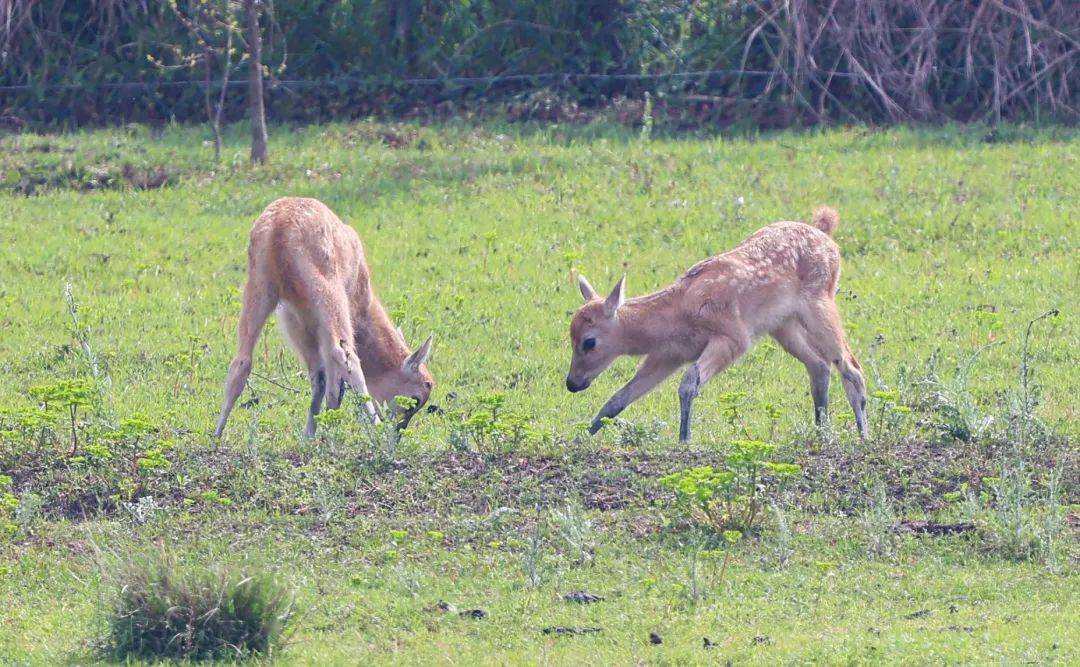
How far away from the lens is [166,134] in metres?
20.8

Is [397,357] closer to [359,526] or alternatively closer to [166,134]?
[359,526]

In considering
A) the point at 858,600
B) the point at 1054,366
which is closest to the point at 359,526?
the point at 858,600

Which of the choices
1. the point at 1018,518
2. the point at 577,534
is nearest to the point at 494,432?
the point at 577,534

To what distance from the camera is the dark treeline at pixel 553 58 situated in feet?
66.0

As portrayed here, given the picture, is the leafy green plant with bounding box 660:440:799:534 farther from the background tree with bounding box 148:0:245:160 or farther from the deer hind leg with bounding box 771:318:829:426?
the background tree with bounding box 148:0:245:160

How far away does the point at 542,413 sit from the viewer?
12.0 m

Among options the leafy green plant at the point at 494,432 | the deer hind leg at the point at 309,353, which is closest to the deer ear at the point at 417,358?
the deer hind leg at the point at 309,353

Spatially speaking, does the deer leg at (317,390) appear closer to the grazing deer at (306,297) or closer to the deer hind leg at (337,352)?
the grazing deer at (306,297)

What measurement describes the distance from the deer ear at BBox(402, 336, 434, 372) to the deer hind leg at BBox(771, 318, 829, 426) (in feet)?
7.90

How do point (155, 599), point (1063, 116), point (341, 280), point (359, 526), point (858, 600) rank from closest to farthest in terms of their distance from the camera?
point (155, 599) → point (858, 600) → point (359, 526) → point (341, 280) → point (1063, 116)

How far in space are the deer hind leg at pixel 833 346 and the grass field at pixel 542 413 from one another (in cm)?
26

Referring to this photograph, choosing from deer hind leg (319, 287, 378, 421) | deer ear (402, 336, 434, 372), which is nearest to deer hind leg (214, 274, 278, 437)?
deer hind leg (319, 287, 378, 421)

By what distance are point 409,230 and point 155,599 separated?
10145mm

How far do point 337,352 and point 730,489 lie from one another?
3.58 meters
